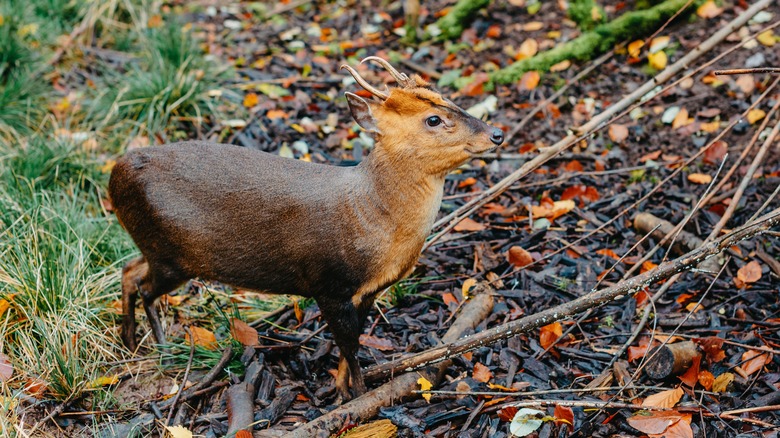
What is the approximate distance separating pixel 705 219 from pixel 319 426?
9.86 ft

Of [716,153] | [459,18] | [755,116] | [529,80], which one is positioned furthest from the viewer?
[459,18]

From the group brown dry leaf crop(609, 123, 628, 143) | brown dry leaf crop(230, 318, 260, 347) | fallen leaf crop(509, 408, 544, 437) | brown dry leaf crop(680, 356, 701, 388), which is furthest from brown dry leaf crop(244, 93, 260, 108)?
brown dry leaf crop(680, 356, 701, 388)

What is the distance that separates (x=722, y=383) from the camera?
4023 mm

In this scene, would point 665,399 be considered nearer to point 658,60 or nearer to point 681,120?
point 681,120

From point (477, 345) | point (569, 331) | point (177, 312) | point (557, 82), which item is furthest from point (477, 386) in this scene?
point (557, 82)

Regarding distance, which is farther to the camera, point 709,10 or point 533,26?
point 533,26

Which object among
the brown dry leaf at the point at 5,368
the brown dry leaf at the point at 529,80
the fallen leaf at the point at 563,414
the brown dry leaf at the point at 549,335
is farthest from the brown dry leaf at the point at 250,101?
the fallen leaf at the point at 563,414

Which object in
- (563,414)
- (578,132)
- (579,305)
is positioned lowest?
(563,414)

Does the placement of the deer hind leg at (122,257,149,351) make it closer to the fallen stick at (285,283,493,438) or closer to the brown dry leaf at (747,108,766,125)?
the fallen stick at (285,283,493,438)

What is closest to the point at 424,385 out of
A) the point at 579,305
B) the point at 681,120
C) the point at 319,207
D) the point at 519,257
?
the point at 579,305

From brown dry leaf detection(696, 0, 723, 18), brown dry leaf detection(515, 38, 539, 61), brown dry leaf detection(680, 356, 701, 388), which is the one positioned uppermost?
brown dry leaf detection(696, 0, 723, 18)

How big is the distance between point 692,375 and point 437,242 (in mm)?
1932

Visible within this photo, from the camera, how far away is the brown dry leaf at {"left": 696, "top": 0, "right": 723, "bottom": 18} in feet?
23.3

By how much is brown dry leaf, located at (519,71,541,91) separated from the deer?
10.5 feet
